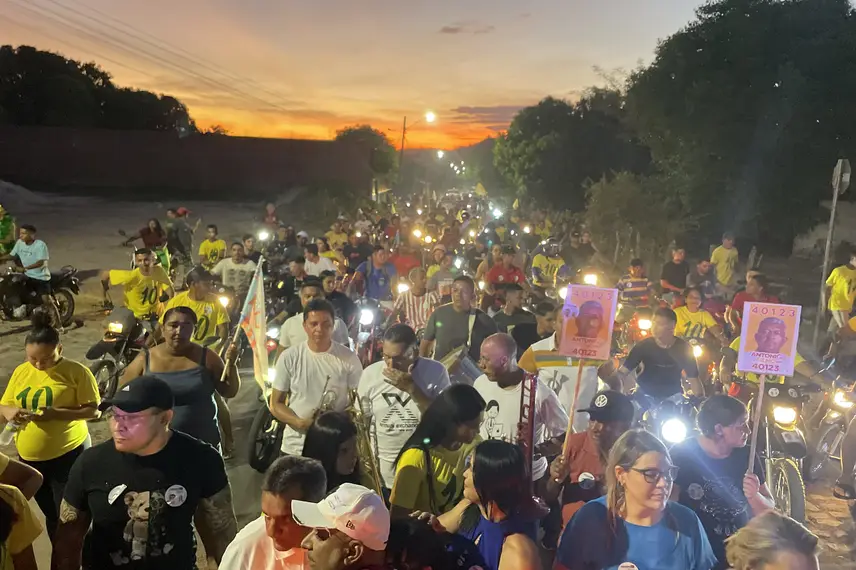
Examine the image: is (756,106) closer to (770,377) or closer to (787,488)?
(770,377)

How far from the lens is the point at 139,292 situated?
869cm

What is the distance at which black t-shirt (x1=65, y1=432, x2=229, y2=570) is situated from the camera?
3.19 m

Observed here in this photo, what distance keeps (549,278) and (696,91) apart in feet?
36.6

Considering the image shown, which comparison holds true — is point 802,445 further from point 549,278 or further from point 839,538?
point 549,278

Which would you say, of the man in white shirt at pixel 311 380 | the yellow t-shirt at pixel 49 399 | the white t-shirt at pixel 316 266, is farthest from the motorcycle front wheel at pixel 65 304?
the man in white shirt at pixel 311 380

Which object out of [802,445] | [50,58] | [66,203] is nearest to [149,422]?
[802,445]

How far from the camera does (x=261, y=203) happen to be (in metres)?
44.9

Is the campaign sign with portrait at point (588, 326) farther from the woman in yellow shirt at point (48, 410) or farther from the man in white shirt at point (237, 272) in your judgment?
the man in white shirt at point (237, 272)

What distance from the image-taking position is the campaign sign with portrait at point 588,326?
5121 millimetres

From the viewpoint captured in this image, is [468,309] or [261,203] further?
[261,203]

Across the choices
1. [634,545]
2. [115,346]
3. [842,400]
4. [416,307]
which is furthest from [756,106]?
[634,545]

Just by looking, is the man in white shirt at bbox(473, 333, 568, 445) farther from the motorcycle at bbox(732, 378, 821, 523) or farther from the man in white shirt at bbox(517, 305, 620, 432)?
the motorcycle at bbox(732, 378, 821, 523)

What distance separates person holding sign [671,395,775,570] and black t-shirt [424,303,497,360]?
3341 mm

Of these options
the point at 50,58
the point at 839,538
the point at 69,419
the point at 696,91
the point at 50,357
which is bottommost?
the point at 839,538
